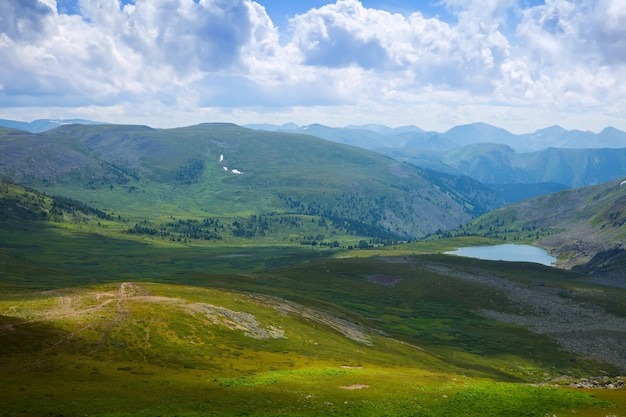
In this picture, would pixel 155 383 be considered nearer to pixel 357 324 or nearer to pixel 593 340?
pixel 357 324

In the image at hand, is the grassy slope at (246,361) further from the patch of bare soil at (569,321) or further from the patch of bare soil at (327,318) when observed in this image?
the patch of bare soil at (569,321)

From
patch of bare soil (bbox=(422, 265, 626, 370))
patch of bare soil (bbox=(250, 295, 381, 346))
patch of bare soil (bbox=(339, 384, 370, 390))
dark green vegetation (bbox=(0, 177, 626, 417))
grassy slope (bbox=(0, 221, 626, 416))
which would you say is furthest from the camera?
patch of bare soil (bbox=(422, 265, 626, 370))

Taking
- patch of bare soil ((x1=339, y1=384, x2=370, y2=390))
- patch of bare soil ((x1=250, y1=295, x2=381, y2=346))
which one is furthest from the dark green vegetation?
patch of bare soil ((x1=339, y1=384, x2=370, y2=390))

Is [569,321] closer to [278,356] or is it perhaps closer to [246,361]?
[278,356]

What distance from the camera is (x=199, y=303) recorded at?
89.0 meters

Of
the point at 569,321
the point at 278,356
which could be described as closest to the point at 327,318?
the point at 278,356

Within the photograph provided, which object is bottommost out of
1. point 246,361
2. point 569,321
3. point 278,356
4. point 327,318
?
point 569,321

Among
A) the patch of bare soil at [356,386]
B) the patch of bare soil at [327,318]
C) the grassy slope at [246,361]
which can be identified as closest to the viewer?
the grassy slope at [246,361]

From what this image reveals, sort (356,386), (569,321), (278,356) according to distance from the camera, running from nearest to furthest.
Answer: (356,386) < (278,356) < (569,321)

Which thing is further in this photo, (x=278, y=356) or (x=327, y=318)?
(x=327, y=318)

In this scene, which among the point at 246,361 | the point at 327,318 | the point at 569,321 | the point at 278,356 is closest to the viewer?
the point at 246,361

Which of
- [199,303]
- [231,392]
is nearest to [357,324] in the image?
[199,303]

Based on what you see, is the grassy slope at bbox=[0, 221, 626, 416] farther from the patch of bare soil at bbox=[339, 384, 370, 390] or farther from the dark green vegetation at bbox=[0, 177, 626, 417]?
the patch of bare soil at bbox=[339, 384, 370, 390]

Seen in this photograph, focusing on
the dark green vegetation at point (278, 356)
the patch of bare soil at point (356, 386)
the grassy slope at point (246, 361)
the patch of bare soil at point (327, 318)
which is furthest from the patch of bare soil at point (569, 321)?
the patch of bare soil at point (356, 386)
